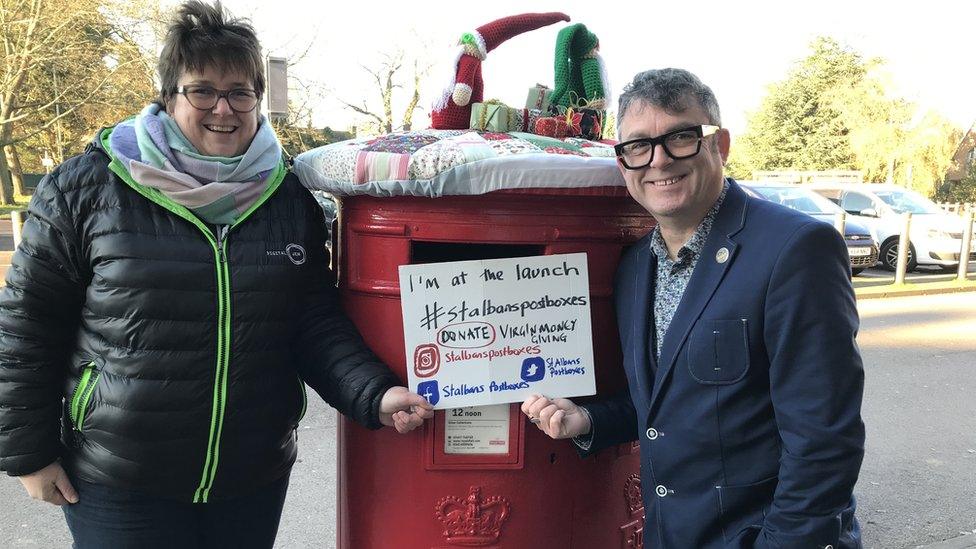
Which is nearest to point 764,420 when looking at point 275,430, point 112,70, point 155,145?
point 275,430

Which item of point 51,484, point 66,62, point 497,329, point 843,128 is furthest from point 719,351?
point 843,128

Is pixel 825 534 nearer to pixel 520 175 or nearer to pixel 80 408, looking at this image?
pixel 520 175

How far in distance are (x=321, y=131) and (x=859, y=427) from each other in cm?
2144

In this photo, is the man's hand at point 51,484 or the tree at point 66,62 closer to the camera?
the man's hand at point 51,484

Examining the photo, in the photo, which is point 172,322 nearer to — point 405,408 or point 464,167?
point 405,408

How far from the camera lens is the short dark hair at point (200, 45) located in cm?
165

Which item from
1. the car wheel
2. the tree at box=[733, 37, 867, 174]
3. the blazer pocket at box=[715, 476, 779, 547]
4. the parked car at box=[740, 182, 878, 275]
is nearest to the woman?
the blazer pocket at box=[715, 476, 779, 547]

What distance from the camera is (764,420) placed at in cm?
140

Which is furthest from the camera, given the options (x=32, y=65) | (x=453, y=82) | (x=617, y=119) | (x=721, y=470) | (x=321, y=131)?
(x=321, y=131)

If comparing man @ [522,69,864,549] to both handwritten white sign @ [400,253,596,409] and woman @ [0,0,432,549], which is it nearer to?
handwritten white sign @ [400,253,596,409]

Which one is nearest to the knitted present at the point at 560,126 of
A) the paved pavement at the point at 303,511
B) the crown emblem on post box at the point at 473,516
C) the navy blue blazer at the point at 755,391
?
the navy blue blazer at the point at 755,391

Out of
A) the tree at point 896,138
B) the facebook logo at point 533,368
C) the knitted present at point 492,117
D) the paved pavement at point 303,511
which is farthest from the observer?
the tree at point 896,138

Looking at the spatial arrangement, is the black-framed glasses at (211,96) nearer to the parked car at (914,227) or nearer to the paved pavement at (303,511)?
the paved pavement at (303,511)

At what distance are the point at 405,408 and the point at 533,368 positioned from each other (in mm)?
319
